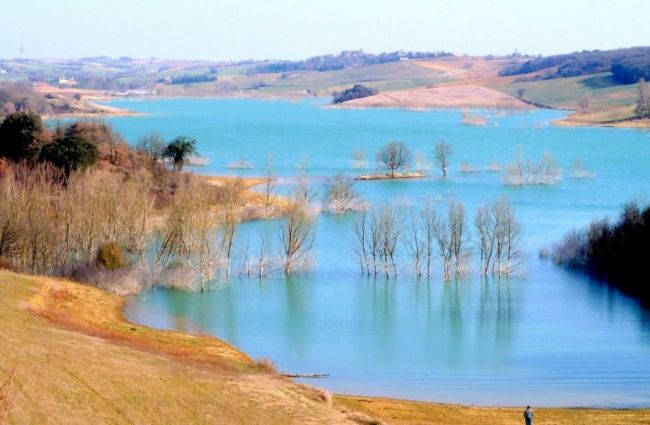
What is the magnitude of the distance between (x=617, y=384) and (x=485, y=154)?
176 feet

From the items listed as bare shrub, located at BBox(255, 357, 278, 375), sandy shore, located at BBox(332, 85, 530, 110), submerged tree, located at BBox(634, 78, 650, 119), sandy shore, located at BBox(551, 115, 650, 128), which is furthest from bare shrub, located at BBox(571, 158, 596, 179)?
sandy shore, located at BBox(332, 85, 530, 110)

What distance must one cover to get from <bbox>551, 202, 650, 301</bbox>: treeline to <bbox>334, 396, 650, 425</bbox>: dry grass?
13067 mm

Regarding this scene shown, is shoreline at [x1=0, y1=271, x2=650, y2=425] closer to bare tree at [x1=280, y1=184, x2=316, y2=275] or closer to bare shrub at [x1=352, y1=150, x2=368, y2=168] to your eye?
bare tree at [x1=280, y1=184, x2=316, y2=275]

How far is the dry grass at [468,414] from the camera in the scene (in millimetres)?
18750

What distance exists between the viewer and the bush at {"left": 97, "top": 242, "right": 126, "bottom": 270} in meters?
30.9

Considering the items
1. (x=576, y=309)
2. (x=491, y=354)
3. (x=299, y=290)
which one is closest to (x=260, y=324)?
(x=299, y=290)

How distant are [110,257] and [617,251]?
16699mm

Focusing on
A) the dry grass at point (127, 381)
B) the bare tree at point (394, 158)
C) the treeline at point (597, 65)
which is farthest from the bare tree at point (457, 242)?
the treeline at point (597, 65)

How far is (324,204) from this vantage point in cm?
4862

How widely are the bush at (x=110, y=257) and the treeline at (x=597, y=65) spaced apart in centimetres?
10943

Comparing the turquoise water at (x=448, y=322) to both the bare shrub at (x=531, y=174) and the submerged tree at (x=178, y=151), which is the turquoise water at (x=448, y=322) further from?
the submerged tree at (x=178, y=151)

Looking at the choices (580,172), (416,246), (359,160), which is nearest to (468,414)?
(416,246)

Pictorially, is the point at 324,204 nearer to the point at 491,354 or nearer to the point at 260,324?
the point at 260,324

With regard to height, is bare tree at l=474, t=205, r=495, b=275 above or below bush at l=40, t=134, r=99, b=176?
below
